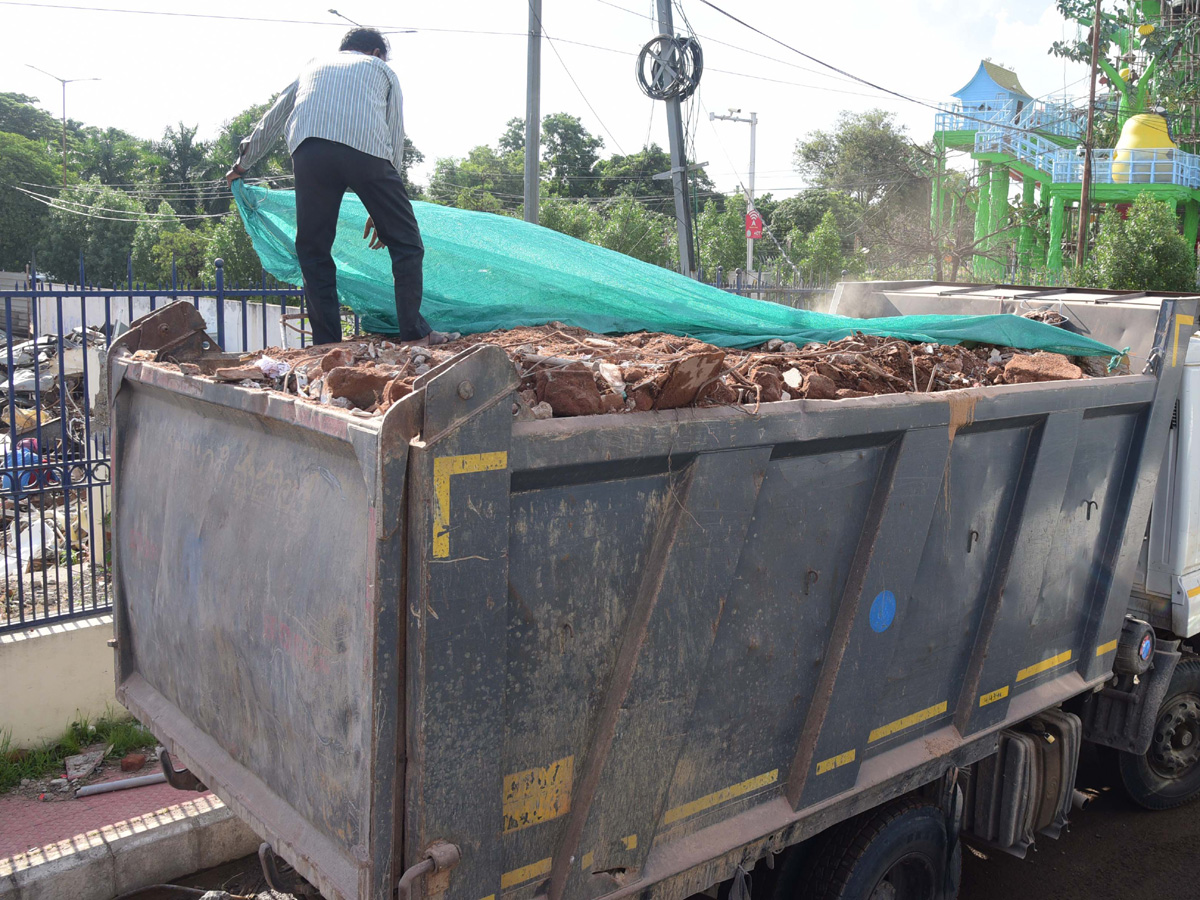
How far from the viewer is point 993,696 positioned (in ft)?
10.8

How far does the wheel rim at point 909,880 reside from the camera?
3.07 meters

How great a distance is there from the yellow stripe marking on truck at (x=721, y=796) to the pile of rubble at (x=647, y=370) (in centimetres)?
102

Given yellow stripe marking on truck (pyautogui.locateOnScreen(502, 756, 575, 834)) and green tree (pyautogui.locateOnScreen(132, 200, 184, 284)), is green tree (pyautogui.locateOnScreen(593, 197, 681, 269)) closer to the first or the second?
green tree (pyautogui.locateOnScreen(132, 200, 184, 284))

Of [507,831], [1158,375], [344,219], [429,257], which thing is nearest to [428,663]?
[507,831]

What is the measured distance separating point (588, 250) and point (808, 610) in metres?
2.39

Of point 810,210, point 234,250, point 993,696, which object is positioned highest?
point 810,210

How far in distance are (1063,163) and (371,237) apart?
31.2m

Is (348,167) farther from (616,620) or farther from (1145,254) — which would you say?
(1145,254)

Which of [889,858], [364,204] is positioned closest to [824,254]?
[364,204]

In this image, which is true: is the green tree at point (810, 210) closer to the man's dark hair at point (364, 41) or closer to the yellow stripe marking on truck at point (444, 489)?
the man's dark hair at point (364, 41)

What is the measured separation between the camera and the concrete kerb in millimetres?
3617

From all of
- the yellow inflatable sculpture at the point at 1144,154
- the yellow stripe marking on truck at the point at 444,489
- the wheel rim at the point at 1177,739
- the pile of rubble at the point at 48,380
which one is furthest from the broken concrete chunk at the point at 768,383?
the yellow inflatable sculpture at the point at 1144,154

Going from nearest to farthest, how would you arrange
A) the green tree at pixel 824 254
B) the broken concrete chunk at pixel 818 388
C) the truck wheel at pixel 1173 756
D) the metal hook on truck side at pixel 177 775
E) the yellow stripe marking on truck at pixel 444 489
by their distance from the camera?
the yellow stripe marking on truck at pixel 444 489 < the broken concrete chunk at pixel 818 388 < the metal hook on truck side at pixel 177 775 < the truck wheel at pixel 1173 756 < the green tree at pixel 824 254

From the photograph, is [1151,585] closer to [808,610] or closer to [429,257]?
[808,610]
